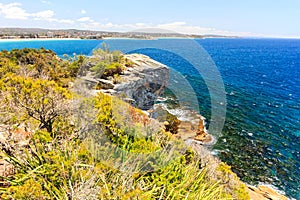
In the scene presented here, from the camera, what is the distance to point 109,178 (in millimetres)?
6105

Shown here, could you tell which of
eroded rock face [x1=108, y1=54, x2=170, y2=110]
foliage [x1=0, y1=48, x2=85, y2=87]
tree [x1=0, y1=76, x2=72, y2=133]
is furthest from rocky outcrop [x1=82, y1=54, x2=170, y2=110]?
tree [x1=0, y1=76, x2=72, y2=133]

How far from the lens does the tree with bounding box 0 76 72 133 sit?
22.8 ft

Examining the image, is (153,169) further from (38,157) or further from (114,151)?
(38,157)

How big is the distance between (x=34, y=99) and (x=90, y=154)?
2.42 meters

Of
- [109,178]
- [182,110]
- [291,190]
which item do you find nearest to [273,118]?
[182,110]

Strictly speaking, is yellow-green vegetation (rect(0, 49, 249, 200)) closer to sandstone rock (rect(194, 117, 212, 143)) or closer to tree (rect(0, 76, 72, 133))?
tree (rect(0, 76, 72, 133))

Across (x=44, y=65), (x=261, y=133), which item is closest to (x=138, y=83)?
(x=44, y=65)

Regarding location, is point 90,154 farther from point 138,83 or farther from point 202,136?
point 138,83

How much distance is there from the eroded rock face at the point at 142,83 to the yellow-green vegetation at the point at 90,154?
38.1ft

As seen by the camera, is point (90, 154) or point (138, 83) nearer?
point (90, 154)

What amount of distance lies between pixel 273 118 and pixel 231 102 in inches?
237

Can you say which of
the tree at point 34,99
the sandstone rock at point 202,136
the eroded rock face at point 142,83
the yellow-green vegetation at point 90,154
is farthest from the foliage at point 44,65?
the yellow-green vegetation at point 90,154

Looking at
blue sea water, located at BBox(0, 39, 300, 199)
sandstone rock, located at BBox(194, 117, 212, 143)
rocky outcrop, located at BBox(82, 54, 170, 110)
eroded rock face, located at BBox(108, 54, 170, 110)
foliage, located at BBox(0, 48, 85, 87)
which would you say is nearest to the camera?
blue sea water, located at BBox(0, 39, 300, 199)

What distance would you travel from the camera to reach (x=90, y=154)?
21.5ft
